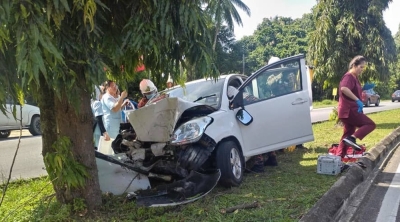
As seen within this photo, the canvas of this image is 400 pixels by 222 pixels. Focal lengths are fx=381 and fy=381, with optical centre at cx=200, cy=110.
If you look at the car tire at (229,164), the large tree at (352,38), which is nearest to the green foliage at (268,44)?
the large tree at (352,38)

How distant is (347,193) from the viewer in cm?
454

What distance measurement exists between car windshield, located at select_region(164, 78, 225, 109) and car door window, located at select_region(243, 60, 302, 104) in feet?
1.48

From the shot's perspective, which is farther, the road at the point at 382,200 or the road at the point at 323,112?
the road at the point at 323,112

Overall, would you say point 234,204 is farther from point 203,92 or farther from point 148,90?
point 148,90

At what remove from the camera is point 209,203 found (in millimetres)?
4086

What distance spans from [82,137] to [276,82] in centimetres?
316

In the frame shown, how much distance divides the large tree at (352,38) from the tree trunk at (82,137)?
35.2 feet

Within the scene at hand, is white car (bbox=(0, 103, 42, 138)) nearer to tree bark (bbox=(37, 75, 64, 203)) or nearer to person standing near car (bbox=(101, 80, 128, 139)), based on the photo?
person standing near car (bbox=(101, 80, 128, 139))

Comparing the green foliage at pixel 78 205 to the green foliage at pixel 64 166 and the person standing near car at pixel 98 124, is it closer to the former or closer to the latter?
the green foliage at pixel 64 166

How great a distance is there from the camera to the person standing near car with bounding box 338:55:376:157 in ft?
19.9

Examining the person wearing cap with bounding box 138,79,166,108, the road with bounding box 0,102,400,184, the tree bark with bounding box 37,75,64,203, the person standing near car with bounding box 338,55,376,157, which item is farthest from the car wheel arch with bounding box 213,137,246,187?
the road with bounding box 0,102,400,184

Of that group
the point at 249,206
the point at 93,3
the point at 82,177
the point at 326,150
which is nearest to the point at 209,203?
the point at 249,206

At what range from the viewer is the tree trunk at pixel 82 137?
361 centimetres

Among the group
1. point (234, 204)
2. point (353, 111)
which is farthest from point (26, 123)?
point (234, 204)
